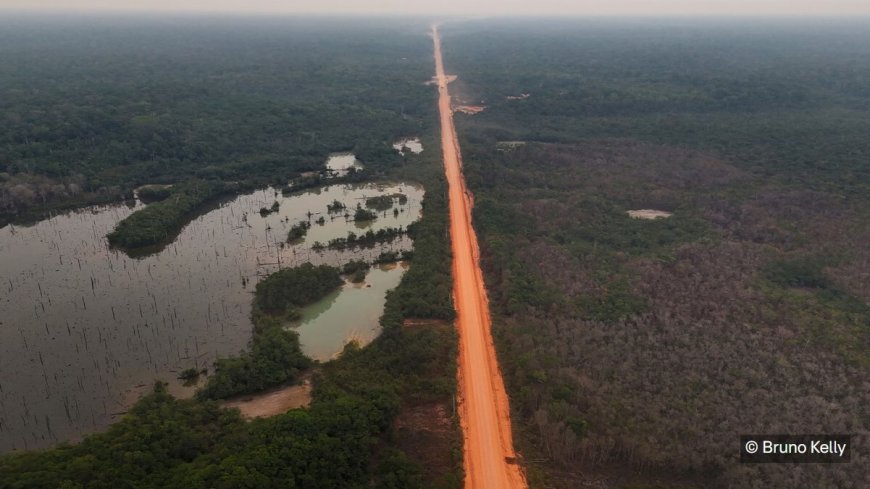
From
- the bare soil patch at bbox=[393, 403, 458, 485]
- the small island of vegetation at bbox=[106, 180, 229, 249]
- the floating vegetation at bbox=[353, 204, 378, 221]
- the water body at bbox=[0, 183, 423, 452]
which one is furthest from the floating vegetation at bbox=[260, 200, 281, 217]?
the bare soil patch at bbox=[393, 403, 458, 485]

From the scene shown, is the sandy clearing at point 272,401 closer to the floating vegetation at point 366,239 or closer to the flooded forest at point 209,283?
the flooded forest at point 209,283

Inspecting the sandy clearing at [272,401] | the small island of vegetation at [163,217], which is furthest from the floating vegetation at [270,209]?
the sandy clearing at [272,401]

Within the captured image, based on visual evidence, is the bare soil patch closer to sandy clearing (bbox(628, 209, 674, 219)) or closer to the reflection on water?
the reflection on water

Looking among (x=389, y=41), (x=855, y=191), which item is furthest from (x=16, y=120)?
(x=389, y=41)

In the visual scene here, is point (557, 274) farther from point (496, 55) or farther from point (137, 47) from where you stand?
point (137, 47)

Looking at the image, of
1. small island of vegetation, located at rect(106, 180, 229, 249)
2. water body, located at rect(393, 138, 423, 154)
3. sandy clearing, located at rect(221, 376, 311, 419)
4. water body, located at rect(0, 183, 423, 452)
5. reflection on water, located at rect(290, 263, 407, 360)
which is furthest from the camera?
water body, located at rect(393, 138, 423, 154)

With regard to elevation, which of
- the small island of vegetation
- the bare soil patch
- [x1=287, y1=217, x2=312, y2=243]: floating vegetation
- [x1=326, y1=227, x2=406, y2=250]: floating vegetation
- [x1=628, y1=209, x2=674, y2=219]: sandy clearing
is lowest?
the bare soil patch
